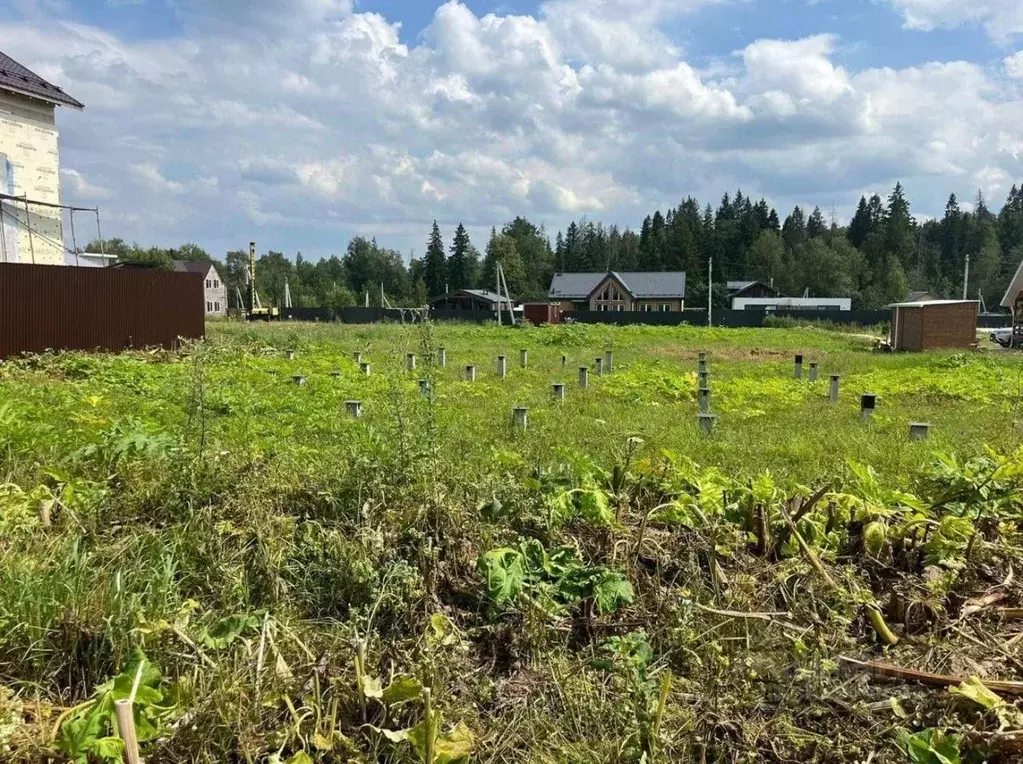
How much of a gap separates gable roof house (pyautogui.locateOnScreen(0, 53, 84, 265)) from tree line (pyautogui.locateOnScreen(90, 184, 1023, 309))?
171 ft

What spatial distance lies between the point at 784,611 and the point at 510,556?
47.5 inches

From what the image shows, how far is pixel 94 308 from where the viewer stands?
1477 centimetres

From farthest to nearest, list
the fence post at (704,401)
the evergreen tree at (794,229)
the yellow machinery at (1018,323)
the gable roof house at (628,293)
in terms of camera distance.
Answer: the evergreen tree at (794,229), the gable roof house at (628,293), the yellow machinery at (1018,323), the fence post at (704,401)

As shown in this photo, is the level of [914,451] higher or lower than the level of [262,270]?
lower

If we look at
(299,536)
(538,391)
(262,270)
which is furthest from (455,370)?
(262,270)

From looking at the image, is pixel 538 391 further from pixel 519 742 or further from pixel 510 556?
pixel 519 742

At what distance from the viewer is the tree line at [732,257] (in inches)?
3246

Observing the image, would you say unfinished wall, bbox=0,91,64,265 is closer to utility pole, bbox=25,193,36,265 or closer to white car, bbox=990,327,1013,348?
utility pole, bbox=25,193,36,265

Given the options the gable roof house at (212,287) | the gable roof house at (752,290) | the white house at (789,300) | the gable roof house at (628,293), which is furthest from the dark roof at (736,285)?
the gable roof house at (212,287)

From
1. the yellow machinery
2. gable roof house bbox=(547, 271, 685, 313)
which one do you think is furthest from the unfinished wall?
gable roof house bbox=(547, 271, 685, 313)

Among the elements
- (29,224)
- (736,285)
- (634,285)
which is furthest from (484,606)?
(736,285)

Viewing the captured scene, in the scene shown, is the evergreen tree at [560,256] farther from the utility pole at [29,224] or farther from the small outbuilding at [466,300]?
the utility pole at [29,224]

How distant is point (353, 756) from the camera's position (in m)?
2.34

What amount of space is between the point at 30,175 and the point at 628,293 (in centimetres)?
5704
